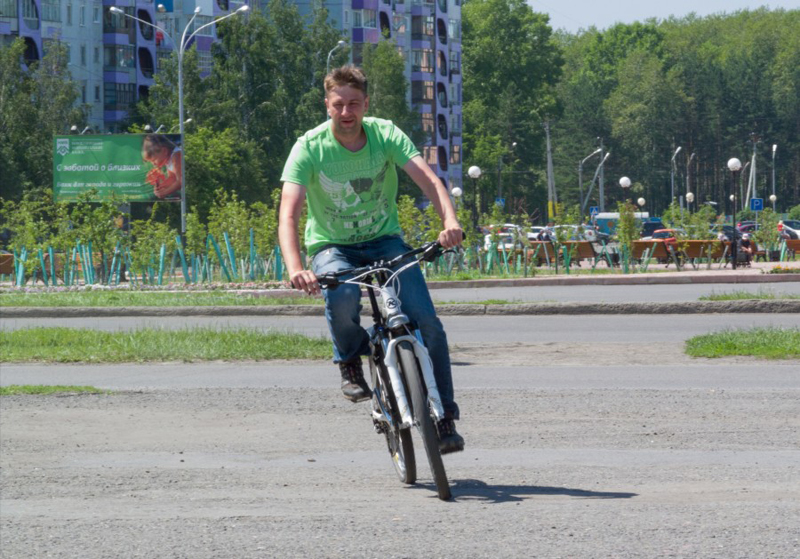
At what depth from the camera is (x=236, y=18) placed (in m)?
80.1

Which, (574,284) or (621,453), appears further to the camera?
(574,284)

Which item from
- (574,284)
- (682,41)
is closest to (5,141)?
(574,284)

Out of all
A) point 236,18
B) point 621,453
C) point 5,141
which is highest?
point 236,18

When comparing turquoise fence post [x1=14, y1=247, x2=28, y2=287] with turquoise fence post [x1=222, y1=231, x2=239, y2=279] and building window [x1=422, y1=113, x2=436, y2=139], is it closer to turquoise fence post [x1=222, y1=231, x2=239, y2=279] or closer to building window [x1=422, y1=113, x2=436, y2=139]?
turquoise fence post [x1=222, y1=231, x2=239, y2=279]

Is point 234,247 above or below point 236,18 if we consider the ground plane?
below

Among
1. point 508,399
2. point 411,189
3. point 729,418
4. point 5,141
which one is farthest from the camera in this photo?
point 411,189

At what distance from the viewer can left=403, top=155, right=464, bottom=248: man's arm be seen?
6191mm

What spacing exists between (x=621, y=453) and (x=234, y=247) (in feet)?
83.4

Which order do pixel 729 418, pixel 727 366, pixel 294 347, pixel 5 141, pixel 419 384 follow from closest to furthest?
pixel 419 384 < pixel 729 418 < pixel 727 366 < pixel 294 347 < pixel 5 141

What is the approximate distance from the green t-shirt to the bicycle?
11.6 inches

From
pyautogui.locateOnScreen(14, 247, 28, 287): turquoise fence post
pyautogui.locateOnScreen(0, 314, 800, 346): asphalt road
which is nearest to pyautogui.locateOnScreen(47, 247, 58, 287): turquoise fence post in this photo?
pyautogui.locateOnScreen(14, 247, 28, 287): turquoise fence post

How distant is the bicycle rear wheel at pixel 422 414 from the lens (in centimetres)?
609

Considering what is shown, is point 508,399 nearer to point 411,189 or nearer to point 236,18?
point 236,18

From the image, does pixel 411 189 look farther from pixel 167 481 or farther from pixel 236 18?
pixel 167 481
